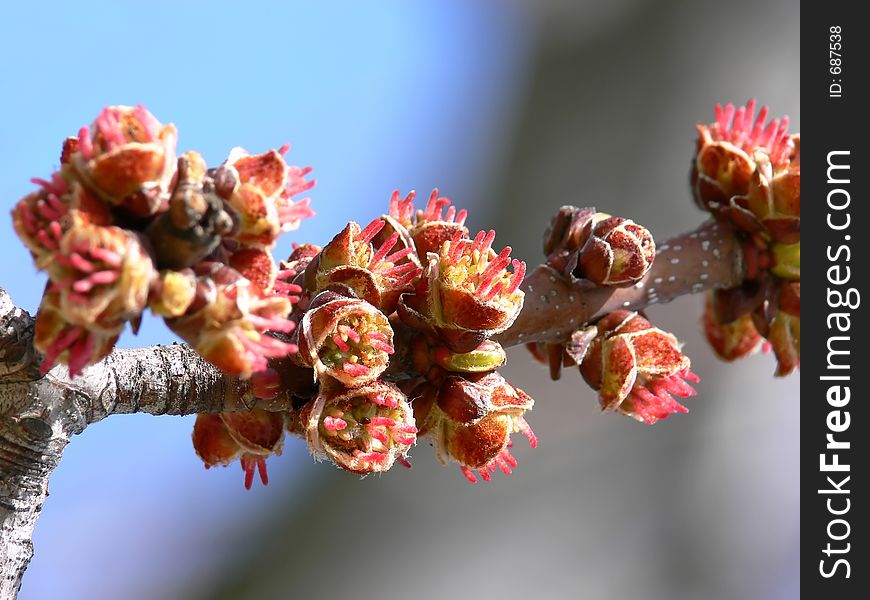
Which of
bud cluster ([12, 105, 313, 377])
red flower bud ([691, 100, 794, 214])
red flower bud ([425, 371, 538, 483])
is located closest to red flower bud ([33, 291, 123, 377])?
bud cluster ([12, 105, 313, 377])

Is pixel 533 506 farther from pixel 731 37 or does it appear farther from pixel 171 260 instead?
pixel 171 260

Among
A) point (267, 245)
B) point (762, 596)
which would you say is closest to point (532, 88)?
point (762, 596)

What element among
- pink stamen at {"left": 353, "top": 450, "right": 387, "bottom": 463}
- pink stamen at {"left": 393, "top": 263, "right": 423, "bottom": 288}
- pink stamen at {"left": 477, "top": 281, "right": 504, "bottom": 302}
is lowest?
pink stamen at {"left": 353, "top": 450, "right": 387, "bottom": 463}

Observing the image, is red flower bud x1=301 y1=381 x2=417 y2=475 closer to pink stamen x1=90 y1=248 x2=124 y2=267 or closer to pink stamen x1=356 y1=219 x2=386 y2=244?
pink stamen x1=356 y1=219 x2=386 y2=244

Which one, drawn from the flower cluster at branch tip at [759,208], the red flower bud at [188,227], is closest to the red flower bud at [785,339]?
the flower cluster at branch tip at [759,208]

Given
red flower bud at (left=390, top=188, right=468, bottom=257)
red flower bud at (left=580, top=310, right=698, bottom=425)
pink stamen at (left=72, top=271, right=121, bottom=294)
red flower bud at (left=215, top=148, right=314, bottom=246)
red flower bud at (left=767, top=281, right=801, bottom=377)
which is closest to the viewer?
pink stamen at (left=72, top=271, right=121, bottom=294)

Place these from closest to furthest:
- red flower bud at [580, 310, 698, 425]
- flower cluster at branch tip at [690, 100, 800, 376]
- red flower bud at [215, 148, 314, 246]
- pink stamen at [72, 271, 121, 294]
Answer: pink stamen at [72, 271, 121, 294], red flower bud at [215, 148, 314, 246], red flower bud at [580, 310, 698, 425], flower cluster at branch tip at [690, 100, 800, 376]
